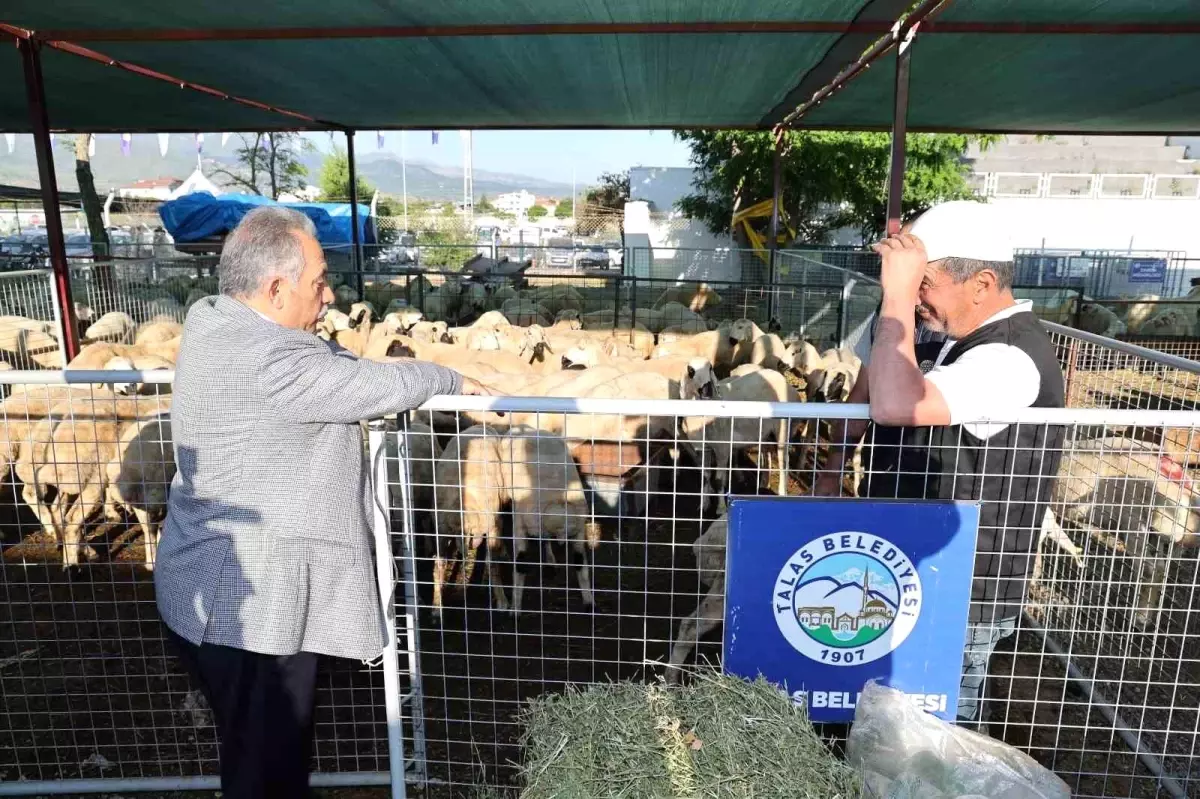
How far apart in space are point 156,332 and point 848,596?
425 inches

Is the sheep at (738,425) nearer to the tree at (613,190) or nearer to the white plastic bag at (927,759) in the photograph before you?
the white plastic bag at (927,759)

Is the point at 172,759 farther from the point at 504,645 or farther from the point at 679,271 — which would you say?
the point at 679,271

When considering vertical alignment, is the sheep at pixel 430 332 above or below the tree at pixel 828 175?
below

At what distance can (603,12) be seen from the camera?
6.88 m

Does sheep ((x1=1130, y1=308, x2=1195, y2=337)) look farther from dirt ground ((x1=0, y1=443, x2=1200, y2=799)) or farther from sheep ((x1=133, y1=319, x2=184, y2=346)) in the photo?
sheep ((x1=133, y1=319, x2=184, y2=346))

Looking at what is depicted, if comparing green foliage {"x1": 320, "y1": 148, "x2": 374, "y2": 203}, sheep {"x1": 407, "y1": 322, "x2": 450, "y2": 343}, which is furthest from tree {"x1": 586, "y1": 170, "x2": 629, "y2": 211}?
sheep {"x1": 407, "y1": 322, "x2": 450, "y2": 343}

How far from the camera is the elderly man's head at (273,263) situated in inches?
88.7

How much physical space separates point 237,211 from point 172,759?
25.2 meters

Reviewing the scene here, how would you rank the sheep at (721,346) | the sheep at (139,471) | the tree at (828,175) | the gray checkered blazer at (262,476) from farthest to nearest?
the tree at (828,175), the sheep at (721,346), the sheep at (139,471), the gray checkered blazer at (262,476)

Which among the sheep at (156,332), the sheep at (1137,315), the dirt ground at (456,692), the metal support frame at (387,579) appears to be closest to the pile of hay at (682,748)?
the dirt ground at (456,692)

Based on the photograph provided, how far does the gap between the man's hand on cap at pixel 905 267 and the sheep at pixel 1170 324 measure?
17.3 m

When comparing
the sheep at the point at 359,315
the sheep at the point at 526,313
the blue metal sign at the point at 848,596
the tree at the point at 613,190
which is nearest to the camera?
the blue metal sign at the point at 848,596

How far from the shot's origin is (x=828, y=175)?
25484 millimetres

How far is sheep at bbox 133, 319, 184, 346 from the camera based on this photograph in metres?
10.7
